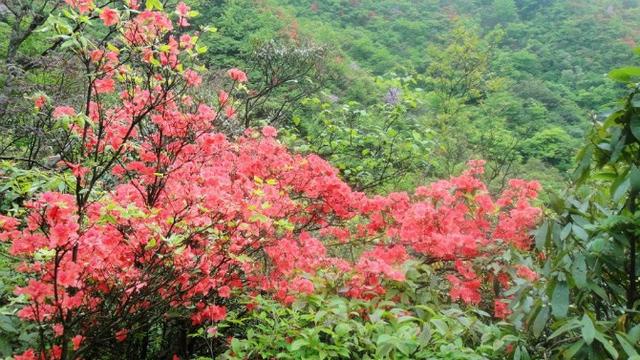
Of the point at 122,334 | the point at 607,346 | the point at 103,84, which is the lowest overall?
the point at 122,334

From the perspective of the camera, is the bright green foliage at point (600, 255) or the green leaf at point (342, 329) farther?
the green leaf at point (342, 329)

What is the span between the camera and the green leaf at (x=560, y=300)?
1776mm

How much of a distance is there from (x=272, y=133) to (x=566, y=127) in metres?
16.6

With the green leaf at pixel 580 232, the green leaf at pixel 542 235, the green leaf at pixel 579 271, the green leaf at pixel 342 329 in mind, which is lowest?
the green leaf at pixel 342 329

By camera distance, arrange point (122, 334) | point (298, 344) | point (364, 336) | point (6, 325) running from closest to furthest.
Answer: point (298, 344)
point (6, 325)
point (364, 336)
point (122, 334)

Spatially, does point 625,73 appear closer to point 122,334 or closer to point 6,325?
point 122,334

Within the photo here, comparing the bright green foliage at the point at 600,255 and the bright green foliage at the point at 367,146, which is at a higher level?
the bright green foliage at the point at 600,255

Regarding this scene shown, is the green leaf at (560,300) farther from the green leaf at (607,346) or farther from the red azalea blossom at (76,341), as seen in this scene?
the red azalea blossom at (76,341)

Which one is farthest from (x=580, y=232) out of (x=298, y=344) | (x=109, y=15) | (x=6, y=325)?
(x=6, y=325)

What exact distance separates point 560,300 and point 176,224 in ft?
5.75

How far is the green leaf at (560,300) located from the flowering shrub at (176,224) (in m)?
1.22

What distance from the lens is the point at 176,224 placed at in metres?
2.59

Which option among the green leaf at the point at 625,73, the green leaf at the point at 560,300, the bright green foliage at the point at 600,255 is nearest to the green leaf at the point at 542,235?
the bright green foliage at the point at 600,255

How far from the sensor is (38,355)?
2602 mm
